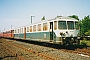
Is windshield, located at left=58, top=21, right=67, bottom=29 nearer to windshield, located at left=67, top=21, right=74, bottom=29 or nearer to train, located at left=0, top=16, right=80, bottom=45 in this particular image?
train, located at left=0, top=16, right=80, bottom=45

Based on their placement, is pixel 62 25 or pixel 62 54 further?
pixel 62 25

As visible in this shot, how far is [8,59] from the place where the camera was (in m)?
8.98

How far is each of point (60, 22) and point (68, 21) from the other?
1076 millimetres

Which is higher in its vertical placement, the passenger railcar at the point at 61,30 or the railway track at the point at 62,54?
the passenger railcar at the point at 61,30

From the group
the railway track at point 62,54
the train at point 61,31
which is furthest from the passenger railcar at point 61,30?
→ the railway track at point 62,54

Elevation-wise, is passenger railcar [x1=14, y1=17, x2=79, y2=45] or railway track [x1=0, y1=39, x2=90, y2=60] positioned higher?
passenger railcar [x1=14, y1=17, x2=79, y2=45]

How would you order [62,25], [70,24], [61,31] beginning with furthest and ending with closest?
[70,24] → [62,25] → [61,31]

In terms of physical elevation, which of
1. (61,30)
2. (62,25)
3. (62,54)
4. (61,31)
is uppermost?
(62,25)

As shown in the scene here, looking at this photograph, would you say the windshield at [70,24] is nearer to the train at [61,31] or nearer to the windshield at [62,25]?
the train at [61,31]

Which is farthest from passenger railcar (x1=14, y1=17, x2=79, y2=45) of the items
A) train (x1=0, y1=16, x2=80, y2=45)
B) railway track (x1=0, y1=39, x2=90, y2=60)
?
railway track (x1=0, y1=39, x2=90, y2=60)

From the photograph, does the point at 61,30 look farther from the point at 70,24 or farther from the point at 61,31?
the point at 70,24

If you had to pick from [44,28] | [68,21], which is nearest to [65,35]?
[68,21]

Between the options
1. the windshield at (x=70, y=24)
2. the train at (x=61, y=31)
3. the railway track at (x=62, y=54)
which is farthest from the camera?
the windshield at (x=70, y=24)

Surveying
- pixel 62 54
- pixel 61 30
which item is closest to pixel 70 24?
pixel 61 30
